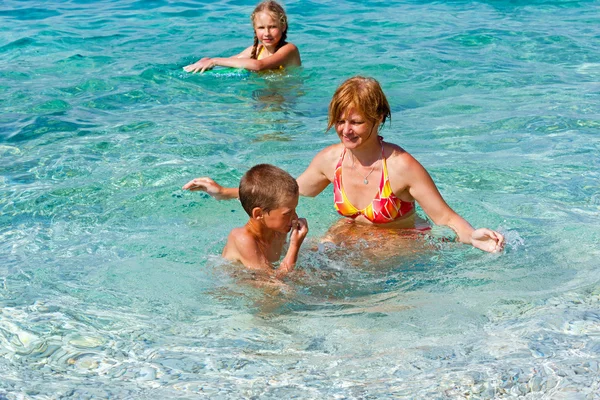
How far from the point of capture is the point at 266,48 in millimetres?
9953

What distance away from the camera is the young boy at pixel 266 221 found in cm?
432

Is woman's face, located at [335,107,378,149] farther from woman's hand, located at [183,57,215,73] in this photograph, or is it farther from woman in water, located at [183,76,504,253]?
woman's hand, located at [183,57,215,73]

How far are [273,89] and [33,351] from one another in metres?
6.11

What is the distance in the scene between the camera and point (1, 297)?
4.47 m

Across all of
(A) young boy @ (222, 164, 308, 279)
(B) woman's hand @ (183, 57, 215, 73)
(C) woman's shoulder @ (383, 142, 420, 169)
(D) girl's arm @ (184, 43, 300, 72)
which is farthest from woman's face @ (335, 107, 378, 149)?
(B) woman's hand @ (183, 57, 215, 73)

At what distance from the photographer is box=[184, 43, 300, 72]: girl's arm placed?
32.0 feet

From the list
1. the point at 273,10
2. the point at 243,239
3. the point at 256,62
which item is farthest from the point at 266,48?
the point at 243,239

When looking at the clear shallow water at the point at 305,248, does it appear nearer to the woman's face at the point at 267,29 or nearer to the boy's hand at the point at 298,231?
the boy's hand at the point at 298,231

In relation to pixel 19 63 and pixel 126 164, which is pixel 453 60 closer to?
pixel 126 164

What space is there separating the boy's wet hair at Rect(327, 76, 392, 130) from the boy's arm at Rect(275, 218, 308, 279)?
0.62 m

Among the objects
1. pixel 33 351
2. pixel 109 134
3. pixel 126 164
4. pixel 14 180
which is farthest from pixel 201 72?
pixel 33 351

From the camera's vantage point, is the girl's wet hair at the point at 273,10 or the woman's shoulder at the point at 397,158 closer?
the woman's shoulder at the point at 397,158

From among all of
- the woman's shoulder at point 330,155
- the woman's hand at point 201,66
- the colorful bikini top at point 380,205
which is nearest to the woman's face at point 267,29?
the woman's hand at point 201,66

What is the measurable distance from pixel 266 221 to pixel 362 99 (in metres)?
0.94
